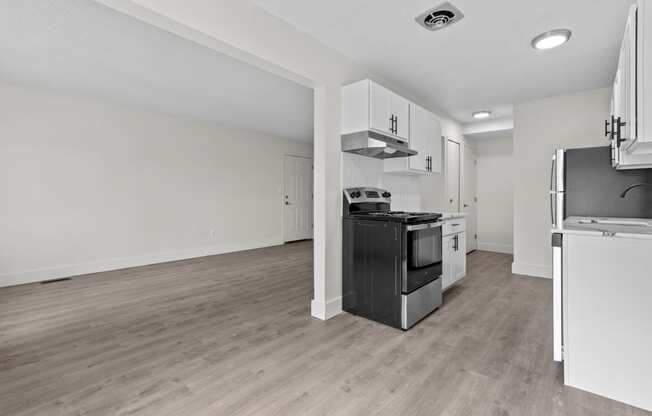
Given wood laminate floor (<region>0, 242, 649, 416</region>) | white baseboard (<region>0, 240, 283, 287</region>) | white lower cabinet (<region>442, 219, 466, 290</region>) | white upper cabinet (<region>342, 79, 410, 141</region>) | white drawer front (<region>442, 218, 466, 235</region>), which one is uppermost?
white upper cabinet (<region>342, 79, 410, 141</region>)

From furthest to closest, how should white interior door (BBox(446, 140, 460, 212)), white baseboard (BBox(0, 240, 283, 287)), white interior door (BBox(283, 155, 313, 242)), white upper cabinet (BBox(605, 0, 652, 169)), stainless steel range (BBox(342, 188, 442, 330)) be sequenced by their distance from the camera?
white interior door (BBox(283, 155, 313, 242)) → white interior door (BBox(446, 140, 460, 212)) → white baseboard (BBox(0, 240, 283, 287)) → stainless steel range (BBox(342, 188, 442, 330)) → white upper cabinet (BBox(605, 0, 652, 169))

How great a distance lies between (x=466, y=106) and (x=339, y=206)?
Answer: 3165 mm

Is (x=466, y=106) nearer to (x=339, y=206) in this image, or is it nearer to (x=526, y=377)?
(x=339, y=206)

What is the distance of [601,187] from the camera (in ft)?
8.50

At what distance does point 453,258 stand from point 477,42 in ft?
7.61

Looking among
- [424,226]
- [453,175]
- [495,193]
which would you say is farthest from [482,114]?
[424,226]

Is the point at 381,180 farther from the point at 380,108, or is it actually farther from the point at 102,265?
the point at 102,265

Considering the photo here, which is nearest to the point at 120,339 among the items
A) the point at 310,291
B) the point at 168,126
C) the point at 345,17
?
the point at 310,291

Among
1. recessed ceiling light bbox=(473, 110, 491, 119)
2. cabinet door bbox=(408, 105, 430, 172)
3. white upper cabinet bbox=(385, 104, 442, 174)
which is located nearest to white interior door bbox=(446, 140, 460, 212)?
recessed ceiling light bbox=(473, 110, 491, 119)

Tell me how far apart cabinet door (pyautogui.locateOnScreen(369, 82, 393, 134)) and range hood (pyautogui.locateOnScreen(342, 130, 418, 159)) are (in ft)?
0.27

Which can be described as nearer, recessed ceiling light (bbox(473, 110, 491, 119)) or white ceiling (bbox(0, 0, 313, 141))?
white ceiling (bbox(0, 0, 313, 141))

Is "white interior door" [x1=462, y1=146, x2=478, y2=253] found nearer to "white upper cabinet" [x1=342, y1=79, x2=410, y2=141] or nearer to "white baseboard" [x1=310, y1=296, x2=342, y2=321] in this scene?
"white upper cabinet" [x1=342, y1=79, x2=410, y2=141]

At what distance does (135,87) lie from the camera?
387cm

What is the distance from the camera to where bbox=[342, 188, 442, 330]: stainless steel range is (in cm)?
252
